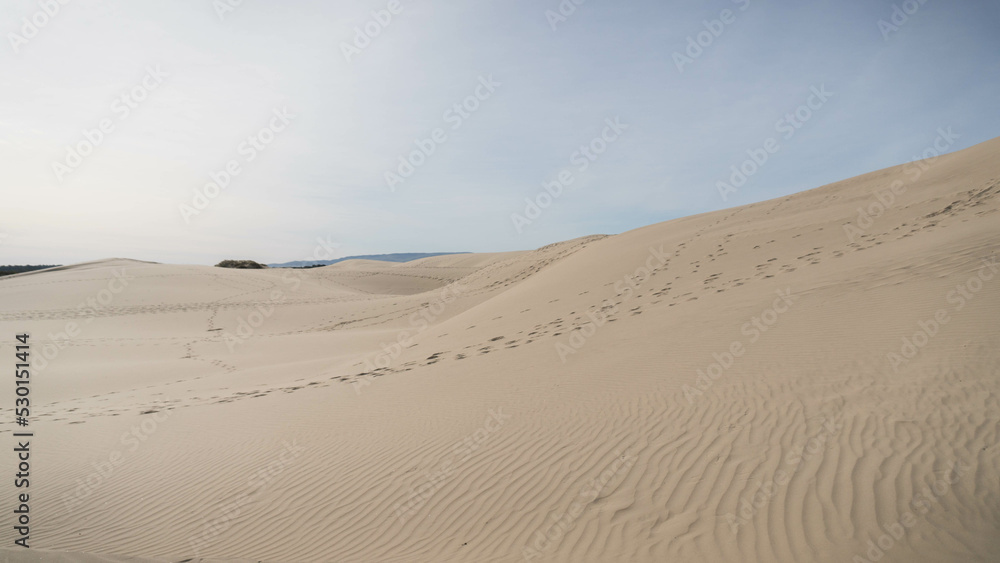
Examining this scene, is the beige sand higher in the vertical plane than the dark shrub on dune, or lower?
lower

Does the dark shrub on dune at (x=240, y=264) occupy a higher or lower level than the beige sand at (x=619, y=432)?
higher

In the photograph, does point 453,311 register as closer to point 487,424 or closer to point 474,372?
point 474,372

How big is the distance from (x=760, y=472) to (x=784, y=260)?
9.40 metres

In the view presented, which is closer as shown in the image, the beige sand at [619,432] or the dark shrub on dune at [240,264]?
the beige sand at [619,432]

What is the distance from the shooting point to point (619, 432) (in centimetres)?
532

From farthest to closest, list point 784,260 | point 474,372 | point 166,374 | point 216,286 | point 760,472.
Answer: point 216,286
point 166,374
point 784,260
point 474,372
point 760,472

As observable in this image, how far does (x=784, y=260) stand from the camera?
1191 centimetres

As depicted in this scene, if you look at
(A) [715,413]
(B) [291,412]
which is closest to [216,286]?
(B) [291,412]

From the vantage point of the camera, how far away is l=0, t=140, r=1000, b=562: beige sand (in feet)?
12.4

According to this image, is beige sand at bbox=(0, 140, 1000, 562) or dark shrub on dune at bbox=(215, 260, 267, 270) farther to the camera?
dark shrub on dune at bbox=(215, 260, 267, 270)

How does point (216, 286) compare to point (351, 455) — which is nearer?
point (351, 455)

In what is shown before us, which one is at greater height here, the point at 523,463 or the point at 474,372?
the point at 474,372

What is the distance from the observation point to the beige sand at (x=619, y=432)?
3.78 metres

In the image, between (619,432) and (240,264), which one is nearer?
(619,432)
